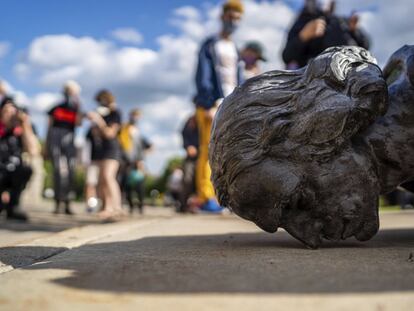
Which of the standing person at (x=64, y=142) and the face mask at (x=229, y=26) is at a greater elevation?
the face mask at (x=229, y=26)

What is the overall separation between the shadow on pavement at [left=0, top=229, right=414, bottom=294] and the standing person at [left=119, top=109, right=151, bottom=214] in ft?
20.7

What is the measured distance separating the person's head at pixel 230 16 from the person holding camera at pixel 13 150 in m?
2.56

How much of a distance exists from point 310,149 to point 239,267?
61 centimetres

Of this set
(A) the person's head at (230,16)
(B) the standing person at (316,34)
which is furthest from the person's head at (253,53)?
(B) the standing person at (316,34)

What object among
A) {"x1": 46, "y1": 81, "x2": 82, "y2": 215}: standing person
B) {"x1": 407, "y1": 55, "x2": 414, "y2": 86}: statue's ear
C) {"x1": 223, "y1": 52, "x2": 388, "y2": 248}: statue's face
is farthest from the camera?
{"x1": 46, "y1": 81, "x2": 82, "y2": 215}: standing person

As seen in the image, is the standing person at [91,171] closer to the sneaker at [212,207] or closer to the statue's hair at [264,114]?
the sneaker at [212,207]

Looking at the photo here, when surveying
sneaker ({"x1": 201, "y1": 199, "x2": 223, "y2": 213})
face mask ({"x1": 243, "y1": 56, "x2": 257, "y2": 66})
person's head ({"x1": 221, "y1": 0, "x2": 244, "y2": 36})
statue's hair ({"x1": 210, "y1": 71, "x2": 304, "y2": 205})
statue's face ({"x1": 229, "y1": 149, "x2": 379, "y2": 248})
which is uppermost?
person's head ({"x1": 221, "y1": 0, "x2": 244, "y2": 36})

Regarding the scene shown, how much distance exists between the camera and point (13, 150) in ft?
19.9

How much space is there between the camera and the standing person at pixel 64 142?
7.09 metres

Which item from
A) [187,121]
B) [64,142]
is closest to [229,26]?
[187,121]

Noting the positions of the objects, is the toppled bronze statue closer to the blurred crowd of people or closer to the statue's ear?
the statue's ear

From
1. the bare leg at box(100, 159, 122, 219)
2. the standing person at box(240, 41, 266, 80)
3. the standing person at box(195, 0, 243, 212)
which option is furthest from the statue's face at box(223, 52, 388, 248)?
the standing person at box(240, 41, 266, 80)

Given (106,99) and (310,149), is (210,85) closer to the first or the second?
(106,99)

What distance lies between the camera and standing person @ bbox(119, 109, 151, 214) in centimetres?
882
